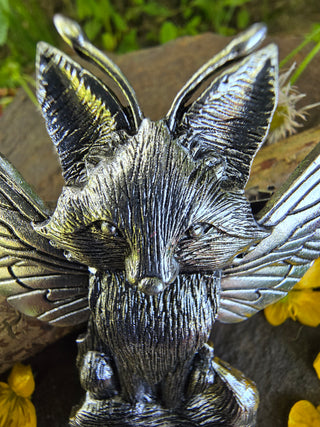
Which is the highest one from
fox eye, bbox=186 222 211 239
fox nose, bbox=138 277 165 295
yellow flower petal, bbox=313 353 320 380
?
fox eye, bbox=186 222 211 239

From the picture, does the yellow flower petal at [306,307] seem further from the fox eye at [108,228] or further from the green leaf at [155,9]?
the green leaf at [155,9]

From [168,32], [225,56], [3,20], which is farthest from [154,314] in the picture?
[168,32]

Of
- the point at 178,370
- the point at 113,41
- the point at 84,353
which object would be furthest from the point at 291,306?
the point at 113,41

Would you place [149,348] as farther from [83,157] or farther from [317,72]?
[317,72]

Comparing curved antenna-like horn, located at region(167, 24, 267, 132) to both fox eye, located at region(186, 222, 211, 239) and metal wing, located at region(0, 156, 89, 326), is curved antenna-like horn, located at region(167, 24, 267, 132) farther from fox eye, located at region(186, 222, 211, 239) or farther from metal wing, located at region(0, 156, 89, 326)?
metal wing, located at region(0, 156, 89, 326)

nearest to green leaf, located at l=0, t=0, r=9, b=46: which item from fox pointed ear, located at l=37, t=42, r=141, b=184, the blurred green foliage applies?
the blurred green foliage

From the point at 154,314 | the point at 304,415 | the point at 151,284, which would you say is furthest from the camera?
the point at 304,415

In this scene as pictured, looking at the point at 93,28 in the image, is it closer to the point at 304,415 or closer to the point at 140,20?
the point at 140,20
